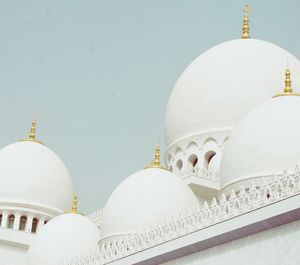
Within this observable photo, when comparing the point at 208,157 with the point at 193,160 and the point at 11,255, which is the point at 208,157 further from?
the point at 11,255

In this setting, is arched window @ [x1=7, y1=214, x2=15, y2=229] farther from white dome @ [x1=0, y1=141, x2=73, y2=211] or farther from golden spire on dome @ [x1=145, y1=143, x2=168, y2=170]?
golden spire on dome @ [x1=145, y1=143, x2=168, y2=170]

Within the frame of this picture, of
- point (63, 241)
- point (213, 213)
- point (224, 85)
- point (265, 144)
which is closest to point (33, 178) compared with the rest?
point (63, 241)

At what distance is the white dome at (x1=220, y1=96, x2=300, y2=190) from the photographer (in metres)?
16.5

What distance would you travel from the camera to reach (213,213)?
567 inches

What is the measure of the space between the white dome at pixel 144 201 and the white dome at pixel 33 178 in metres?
6.47

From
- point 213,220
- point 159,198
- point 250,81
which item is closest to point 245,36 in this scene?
point 250,81

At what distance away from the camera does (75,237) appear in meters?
21.5

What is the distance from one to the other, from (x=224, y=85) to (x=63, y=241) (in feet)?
22.2

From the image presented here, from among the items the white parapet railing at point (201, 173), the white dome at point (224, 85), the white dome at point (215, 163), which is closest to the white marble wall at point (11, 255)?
the white dome at point (224, 85)

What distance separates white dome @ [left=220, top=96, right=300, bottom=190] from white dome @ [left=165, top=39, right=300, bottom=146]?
4.83 meters

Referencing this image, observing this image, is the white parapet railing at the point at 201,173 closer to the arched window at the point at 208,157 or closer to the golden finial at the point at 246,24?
the arched window at the point at 208,157

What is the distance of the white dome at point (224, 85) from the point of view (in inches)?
902

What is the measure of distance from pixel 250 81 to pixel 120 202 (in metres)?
5.97

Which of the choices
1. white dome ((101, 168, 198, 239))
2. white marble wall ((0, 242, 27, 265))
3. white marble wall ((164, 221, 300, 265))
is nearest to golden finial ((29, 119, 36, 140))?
white marble wall ((0, 242, 27, 265))
